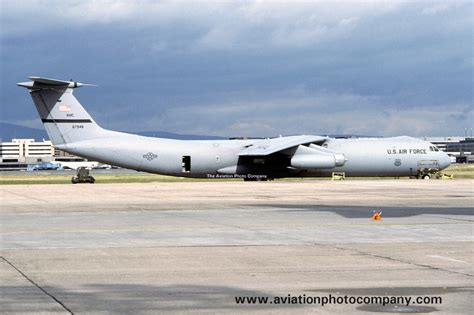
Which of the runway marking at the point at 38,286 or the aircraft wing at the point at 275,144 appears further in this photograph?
the aircraft wing at the point at 275,144

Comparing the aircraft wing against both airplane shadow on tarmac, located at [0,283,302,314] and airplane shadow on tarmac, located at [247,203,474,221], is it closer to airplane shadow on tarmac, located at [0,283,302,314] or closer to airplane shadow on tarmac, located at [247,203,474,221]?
airplane shadow on tarmac, located at [247,203,474,221]

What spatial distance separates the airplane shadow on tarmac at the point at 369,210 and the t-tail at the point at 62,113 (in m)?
32.4

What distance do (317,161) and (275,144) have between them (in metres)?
4.39

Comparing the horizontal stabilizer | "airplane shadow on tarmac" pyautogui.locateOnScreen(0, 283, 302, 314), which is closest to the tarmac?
"airplane shadow on tarmac" pyautogui.locateOnScreen(0, 283, 302, 314)

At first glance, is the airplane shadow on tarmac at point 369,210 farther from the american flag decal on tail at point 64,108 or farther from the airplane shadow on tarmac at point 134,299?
the american flag decal on tail at point 64,108

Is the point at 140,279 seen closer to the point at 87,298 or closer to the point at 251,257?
the point at 87,298

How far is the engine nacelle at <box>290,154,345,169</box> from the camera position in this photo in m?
62.5

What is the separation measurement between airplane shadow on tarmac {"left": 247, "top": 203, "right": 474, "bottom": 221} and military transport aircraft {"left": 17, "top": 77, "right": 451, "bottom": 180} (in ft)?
102

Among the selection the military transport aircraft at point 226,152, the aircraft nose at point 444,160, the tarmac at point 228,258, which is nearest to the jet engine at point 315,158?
the military transport aircraft at point 226,152

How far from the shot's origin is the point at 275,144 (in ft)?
215

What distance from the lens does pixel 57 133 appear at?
61781 mm

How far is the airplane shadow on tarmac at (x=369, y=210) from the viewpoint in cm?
2686

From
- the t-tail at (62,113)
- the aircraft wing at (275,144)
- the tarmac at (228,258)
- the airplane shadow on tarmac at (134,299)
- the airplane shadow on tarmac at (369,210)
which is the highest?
the t-tail at (62,113)

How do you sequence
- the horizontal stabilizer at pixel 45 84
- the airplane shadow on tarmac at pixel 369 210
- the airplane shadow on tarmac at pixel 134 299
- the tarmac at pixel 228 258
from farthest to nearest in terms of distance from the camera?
1. the horizontal stabilizer at pixel 45 84
2. the airplane shadow on tarmac at pixel 369 210
3. the tarmac at pixel 228 258
4. the airplane shadow on tarmac at pixel 134 299
